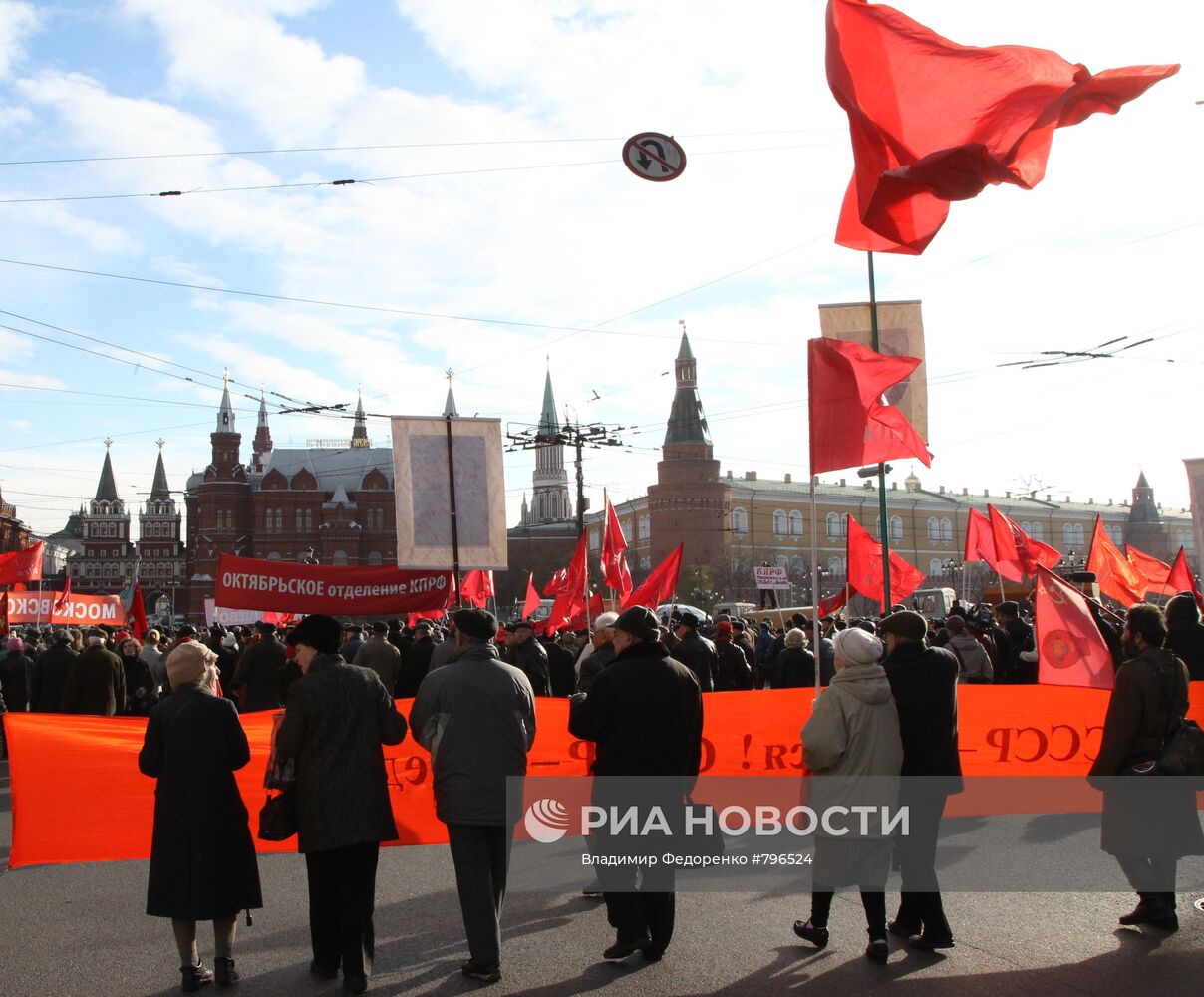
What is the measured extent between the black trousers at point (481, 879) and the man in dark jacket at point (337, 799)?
0.34 metres

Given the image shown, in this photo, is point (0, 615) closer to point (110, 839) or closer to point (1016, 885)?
point (110, 839)

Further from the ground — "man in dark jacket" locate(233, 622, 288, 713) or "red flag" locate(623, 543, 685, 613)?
"red flag" locate(623, 543, 685, 613)

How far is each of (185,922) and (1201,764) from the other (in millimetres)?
4953

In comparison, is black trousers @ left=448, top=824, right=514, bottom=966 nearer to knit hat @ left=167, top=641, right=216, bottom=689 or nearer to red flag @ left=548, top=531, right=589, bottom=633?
knit hat @ left=167, top=641, right=216, bottom=689

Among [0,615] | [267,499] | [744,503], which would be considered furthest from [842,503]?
[0,615]

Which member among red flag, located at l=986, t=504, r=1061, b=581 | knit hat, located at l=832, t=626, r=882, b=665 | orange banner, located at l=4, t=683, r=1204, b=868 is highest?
red flag, located at l=986, t=504, r=1061, b=581

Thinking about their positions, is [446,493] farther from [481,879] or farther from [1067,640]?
[481,879]

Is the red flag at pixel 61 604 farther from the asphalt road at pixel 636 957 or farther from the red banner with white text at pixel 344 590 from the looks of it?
the asphalt road at pixel 636 957

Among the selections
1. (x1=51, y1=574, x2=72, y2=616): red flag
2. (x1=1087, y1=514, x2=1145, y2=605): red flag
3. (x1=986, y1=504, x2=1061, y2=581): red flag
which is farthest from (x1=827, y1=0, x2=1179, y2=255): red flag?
(x1=51, y1=574, x2=72, y2=616): red flag

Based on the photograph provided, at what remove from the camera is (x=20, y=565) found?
26.2 metres

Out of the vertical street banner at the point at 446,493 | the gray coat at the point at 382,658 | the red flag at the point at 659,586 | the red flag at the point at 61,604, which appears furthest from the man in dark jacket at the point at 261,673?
the red flag at the point at 61,604

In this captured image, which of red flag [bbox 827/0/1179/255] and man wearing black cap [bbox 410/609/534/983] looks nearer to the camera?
man wearing black cap [bbox 410/609/534/983]

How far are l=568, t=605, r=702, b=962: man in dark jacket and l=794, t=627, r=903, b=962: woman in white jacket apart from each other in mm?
644
